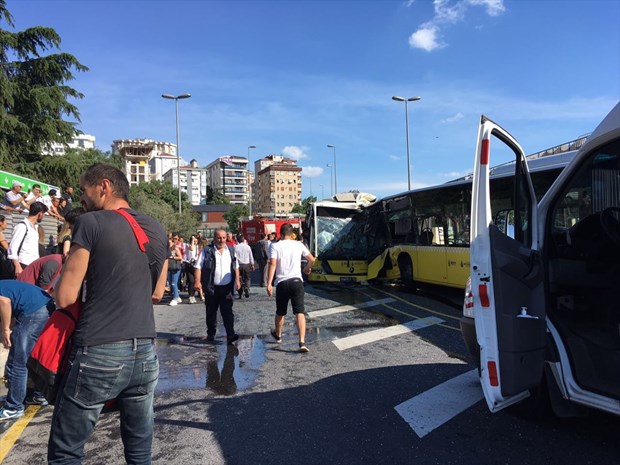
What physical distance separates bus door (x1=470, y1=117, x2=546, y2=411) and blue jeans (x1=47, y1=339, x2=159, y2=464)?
2067 millimetres

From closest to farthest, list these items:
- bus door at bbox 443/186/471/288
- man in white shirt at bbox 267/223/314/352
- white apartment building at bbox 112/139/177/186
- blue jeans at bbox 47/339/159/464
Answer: blue jeans at bbox 47/339/159/464 → man in white shirt at bbox 267/223/314/352 → bus door at bbox 443/186/471/288 → white apartment building at bbox 112/139/177/186

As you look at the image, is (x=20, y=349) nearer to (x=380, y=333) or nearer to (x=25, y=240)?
(x=25, y=240)

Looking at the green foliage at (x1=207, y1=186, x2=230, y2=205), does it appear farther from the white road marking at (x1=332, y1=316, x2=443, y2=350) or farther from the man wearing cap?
the white road marking at (x1=332, y1=316, x2=443, y2=350)

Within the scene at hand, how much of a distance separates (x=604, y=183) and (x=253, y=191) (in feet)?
550

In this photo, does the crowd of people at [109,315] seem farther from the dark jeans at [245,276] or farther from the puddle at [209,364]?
the dark jeans at [245,276]

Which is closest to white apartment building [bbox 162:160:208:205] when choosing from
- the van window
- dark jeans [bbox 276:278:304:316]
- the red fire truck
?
the red fire truck

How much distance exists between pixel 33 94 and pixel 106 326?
2557cm

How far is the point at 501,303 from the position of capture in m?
2.87

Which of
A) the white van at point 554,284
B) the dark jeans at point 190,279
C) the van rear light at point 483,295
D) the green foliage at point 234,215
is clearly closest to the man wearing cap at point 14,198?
the dark jeans at point 190,279

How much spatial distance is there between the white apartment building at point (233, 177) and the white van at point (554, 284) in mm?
149935

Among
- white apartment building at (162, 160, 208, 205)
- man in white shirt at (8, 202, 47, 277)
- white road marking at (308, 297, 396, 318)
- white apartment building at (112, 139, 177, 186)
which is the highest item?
white apartment building at (112, 139, 177, 186)

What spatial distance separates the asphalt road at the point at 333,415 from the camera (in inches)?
134

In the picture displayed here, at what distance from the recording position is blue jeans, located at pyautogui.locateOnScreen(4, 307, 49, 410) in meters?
4.07

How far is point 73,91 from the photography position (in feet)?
80.8
